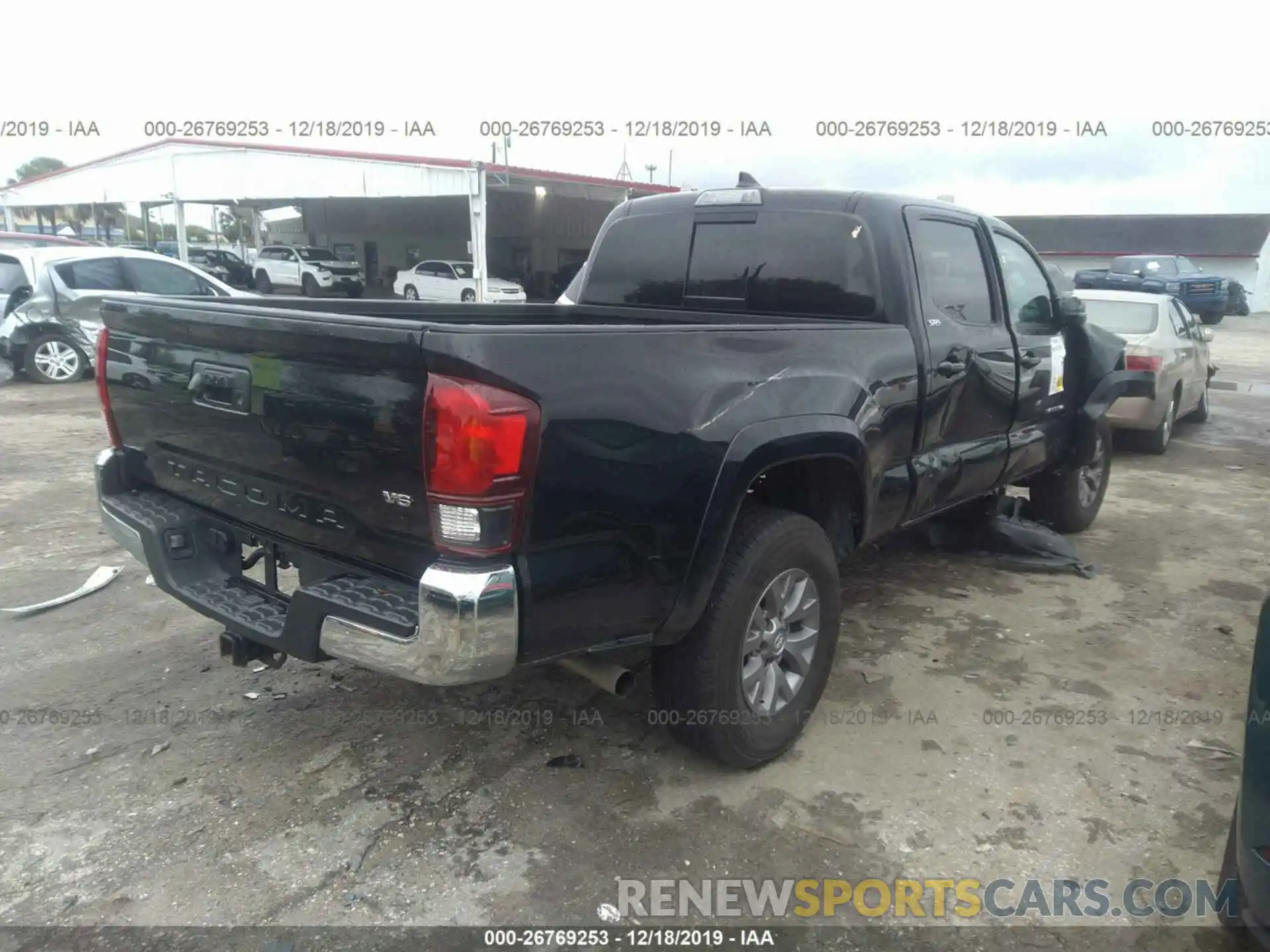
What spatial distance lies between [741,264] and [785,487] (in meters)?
1.23

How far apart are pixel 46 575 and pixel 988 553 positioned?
5282mm

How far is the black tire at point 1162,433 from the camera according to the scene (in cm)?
851

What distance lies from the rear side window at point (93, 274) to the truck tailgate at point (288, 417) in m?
9.33

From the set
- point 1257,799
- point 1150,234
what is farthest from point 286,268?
point 1150,234

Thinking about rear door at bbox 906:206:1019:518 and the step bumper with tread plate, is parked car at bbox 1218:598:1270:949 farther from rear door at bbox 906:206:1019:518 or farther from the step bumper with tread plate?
rear door at bbox 906:206:1019:518

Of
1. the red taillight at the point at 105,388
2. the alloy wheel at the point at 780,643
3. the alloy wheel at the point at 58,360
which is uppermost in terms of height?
the red taillight at the point at 105,388

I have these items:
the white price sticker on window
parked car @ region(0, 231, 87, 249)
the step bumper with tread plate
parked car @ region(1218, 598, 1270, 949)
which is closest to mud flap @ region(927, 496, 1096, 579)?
the white price sticker on window

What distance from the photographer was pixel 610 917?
2430 millimetres

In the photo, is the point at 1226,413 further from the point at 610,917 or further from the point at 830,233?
the point at 610,917

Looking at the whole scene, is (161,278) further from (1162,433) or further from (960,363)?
(1162,433)

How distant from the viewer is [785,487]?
10.8ft

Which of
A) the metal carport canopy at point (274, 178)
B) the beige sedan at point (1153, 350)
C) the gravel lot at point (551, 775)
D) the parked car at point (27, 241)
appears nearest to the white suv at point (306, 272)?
the metal carport canopy at point (274, 178)

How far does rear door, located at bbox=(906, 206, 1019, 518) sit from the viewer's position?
385 cm

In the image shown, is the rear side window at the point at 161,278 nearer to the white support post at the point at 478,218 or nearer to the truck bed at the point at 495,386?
the truck bed at the point at 495,386
